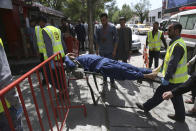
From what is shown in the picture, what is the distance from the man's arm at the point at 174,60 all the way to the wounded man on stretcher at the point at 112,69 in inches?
11.6

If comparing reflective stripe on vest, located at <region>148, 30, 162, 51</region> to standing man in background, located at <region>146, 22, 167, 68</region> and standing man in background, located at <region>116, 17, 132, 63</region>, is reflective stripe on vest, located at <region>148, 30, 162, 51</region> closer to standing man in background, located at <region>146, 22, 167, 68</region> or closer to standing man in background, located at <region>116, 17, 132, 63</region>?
standing man in background, located at <region>146, 22, 167, 68</region>

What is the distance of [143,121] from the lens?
2.83 m

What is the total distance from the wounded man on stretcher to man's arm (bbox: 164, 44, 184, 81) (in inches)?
11.6

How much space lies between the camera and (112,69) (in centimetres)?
280

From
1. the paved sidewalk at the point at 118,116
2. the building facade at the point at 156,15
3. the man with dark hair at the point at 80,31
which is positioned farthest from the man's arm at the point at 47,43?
the building facade at the point at 156,15

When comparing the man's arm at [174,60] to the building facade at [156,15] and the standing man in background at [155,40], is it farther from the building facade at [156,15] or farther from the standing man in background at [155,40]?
the building facade at [156,15]

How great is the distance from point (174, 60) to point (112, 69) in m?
1.04

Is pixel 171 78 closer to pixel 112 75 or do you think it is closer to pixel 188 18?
pixel 112 75

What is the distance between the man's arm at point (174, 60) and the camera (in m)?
2.32

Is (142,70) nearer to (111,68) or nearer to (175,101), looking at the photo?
(111,68)

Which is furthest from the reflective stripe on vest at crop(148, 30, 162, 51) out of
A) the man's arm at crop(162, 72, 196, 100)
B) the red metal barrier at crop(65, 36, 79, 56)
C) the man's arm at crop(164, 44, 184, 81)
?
the man's arm at crop(162, 72, 196, 100)

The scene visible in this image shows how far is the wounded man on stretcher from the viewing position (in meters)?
2.70

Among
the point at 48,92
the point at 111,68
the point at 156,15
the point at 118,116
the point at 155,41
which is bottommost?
the point at 118,116

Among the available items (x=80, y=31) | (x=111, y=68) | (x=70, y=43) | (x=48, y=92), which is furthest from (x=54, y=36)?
(x=80, y=31)
